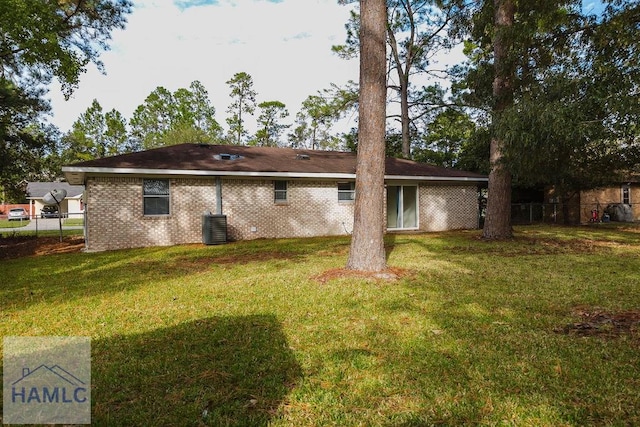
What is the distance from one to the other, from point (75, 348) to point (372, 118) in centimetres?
534

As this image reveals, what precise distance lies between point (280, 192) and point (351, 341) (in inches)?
434

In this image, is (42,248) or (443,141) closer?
(42,248)

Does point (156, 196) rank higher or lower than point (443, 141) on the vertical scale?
lower

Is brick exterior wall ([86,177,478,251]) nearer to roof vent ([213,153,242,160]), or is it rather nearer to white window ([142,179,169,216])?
white window ([142,179,169,216])

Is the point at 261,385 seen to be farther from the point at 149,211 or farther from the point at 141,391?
the point at 149,211

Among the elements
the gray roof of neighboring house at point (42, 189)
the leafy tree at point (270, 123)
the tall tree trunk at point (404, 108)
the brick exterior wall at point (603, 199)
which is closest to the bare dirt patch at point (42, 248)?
the tall tree trunk at point (404, 108)

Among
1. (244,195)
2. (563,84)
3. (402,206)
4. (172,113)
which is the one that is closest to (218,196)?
(244,195)

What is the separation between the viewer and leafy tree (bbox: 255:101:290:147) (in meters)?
43.3

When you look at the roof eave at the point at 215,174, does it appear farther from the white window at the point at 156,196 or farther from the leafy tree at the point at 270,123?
the leafy tree at the point at 270,123

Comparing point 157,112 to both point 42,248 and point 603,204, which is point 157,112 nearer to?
point 42,248

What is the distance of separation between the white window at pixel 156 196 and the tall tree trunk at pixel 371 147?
8.40 m

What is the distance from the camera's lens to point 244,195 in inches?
532

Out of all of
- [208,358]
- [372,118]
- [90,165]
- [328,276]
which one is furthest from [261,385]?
[90,165]

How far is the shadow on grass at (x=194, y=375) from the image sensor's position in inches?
91.9
